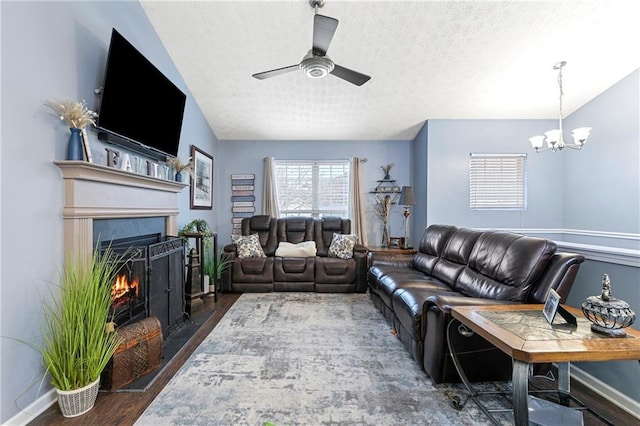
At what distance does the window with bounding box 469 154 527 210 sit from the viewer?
15.1 ft

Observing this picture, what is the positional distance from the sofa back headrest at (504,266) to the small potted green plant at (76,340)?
2.69 m

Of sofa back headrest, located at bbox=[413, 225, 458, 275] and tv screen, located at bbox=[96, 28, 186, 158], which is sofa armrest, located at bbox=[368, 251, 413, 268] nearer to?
sofa back headrest, located at bbox=[413, 225, 458, 275]

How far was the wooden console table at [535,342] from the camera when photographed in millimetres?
1171

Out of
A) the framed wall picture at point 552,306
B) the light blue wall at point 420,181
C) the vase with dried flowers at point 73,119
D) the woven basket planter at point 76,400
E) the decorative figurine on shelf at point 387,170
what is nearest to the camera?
the framed wall picture at point 552,306

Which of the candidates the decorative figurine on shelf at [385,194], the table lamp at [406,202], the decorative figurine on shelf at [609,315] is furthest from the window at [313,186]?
the decorative figurine on shelf at [609,315]

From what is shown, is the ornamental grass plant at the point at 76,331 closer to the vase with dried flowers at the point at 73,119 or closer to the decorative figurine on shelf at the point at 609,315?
the vase with dried flowers at the point at 73,119

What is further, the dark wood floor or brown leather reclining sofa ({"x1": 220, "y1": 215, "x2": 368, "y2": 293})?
brown leather reclining sofa ({"x1": 220, "y1": 215, "x2": 368, "y2": 293})

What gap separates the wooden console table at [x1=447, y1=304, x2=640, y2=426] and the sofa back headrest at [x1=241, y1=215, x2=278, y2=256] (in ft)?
11.6

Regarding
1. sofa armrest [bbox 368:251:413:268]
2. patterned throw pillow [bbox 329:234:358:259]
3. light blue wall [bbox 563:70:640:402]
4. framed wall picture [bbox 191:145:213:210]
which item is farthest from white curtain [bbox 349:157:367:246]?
light blue wall [bbox 563:70:640:402]

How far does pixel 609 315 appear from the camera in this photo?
130 cm

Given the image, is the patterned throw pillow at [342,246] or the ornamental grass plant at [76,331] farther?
the patterned throw pillow at [342,246]

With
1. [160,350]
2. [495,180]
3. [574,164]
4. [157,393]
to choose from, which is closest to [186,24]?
[160,350]

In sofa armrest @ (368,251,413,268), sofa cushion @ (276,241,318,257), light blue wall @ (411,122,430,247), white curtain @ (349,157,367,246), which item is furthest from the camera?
white curtain @ (349,157,367,246)

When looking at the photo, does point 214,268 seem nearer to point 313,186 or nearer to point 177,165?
point 177,165
